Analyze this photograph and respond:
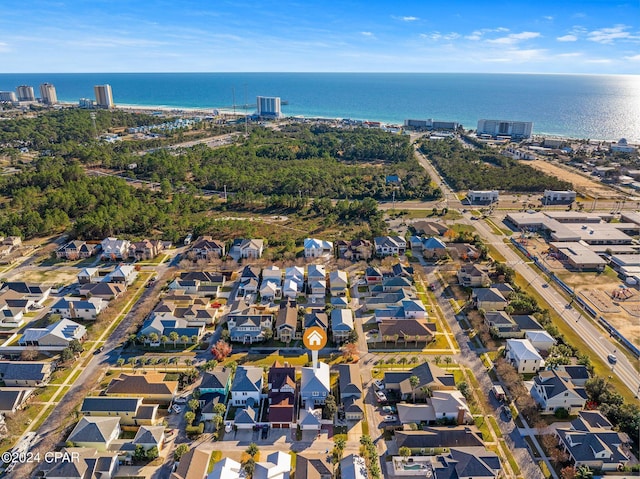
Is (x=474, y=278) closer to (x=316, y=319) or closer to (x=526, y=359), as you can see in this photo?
(x=526, y=359)

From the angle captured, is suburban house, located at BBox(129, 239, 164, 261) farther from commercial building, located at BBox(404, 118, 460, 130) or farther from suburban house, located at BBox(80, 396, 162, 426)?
commercial building, located at BBox(404, 118, 460, 130)

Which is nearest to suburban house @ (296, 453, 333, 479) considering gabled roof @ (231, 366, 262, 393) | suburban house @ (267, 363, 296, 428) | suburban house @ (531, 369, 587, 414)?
suburban house @ (267, 363, 296, 428)

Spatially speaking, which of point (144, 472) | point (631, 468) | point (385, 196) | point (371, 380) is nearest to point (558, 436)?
Result: point (631, 468)

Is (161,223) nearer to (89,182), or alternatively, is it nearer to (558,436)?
(89,182)

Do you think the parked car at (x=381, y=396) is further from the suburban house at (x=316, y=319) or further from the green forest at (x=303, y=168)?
the green forest at (x=303, y=168)

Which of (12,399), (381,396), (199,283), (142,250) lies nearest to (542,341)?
(381,396)

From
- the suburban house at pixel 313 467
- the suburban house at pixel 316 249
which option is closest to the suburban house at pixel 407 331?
the suburban house at pixel 313 467
